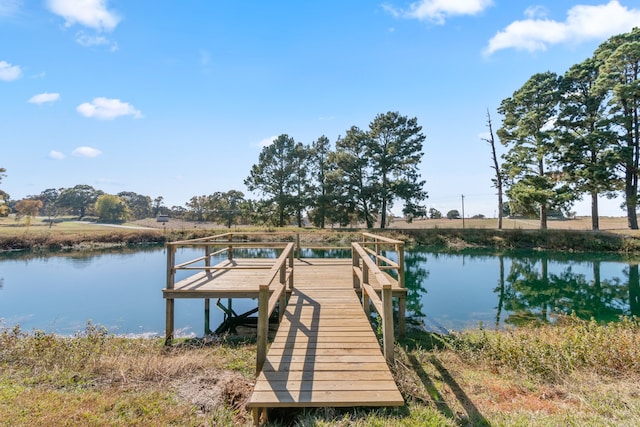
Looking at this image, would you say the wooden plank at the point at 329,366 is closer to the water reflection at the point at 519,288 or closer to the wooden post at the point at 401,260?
the wooden post at the point at 401,260

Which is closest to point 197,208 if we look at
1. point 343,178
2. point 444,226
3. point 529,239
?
point 343,178

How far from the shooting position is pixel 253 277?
315 inches

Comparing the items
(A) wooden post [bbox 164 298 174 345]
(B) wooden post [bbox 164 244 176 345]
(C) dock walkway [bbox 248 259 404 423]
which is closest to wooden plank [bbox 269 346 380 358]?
(C) dock walkway [bbox 248 259 404 423]

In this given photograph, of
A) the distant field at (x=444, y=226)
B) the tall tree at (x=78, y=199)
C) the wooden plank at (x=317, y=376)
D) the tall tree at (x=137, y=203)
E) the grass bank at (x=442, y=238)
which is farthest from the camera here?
the tall tree at (x=137, y=203)

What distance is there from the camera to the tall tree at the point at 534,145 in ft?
77.4

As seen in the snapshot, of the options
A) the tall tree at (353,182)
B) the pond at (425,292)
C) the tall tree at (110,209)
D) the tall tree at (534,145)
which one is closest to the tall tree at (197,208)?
the tall tree at (110,209)

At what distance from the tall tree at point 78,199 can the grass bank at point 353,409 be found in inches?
3341

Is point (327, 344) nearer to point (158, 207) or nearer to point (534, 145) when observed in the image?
point (534, 145)

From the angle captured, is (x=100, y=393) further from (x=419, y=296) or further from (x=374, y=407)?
(x=419, y=296)

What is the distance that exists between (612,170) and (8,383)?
2976 cm

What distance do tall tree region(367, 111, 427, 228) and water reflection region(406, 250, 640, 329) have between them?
1169 centimetres

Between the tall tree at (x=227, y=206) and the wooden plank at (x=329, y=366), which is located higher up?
the tall tree at (x=227, y=206)

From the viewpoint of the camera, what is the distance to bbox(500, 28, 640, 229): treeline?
21761 mm

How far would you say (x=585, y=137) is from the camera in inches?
876
